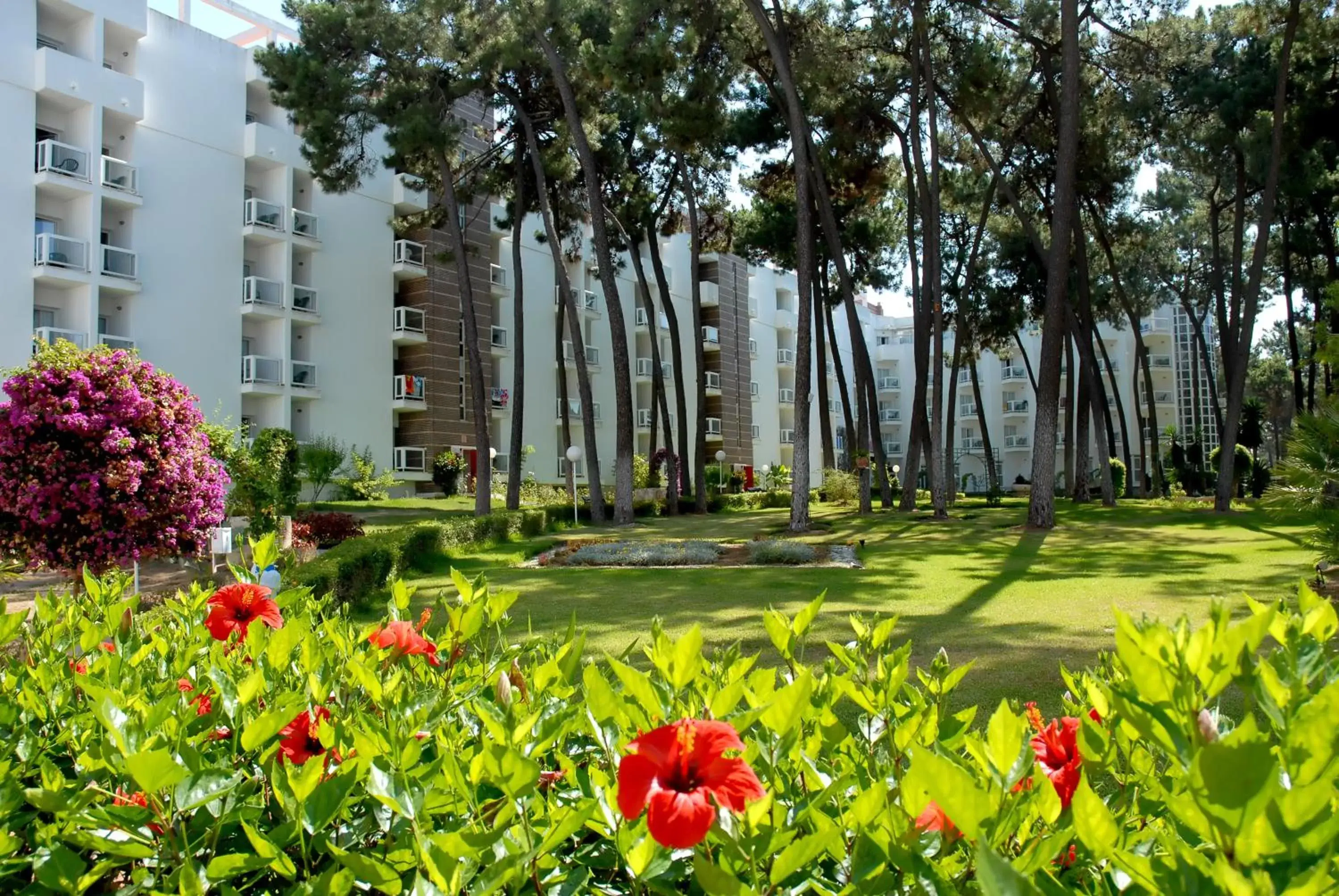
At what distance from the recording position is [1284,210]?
84.3ft

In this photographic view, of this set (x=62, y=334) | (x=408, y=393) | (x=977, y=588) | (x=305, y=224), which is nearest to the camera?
(x=977, y=588)

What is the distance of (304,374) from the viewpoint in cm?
2852

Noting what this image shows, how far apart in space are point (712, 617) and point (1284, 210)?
24.7 meters

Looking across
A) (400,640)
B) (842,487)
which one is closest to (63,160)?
(842,487)

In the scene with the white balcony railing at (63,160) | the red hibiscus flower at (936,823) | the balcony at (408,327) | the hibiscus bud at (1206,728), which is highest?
the white balcony railing at (63,160)

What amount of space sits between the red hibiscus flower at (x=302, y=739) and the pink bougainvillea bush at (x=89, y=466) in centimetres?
860

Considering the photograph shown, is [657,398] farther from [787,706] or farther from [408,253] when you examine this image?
[787,706]

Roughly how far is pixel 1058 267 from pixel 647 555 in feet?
27.0

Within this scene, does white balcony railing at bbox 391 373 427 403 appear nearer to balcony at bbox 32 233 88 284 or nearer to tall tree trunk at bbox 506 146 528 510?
tall tree trunk at bbox 506 146 528 510

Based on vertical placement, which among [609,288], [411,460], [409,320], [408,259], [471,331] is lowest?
[411,460]

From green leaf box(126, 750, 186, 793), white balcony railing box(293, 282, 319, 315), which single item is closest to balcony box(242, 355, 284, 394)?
white balcony railing box(293, 282, 319, 315)

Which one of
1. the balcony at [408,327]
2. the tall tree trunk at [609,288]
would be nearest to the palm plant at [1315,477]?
the tall tree trunk at [609,288]

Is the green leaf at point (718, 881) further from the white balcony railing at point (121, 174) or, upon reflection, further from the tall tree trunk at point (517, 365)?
the white balcony railing at point (121, 174)

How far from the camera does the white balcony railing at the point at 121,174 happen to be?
24219 mm
